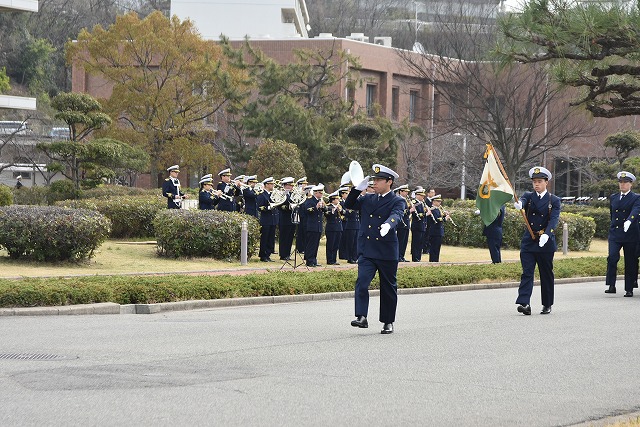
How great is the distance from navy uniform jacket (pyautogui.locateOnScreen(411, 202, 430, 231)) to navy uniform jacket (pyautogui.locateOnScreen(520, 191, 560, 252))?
11794 millimetres

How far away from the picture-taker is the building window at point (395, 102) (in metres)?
60.5

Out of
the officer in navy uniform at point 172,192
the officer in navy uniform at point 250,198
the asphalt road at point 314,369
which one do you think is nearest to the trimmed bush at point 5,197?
the officer in navy uniform at point 172,192

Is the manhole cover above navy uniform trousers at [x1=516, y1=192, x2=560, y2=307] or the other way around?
the other way around

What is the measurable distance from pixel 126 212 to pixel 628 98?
1250cm

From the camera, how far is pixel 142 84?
144 feet

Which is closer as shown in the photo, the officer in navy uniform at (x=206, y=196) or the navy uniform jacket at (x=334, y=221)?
the navy uniform jacket at (x=334, y=221)

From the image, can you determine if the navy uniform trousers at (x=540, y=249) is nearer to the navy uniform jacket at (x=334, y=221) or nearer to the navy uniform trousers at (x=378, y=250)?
the navy uniform trousers at (x=378, y=250)

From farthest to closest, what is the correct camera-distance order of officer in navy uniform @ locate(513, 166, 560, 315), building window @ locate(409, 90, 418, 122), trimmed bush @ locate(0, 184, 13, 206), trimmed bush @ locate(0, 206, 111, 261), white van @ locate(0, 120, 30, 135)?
building window @ locate(409, 90, 418, 122) < white van @ locate(0, 120, 30, 135) < trimmed bush @ locate(0, 184, 13, 206) < trimmed bush @ locate(0, 206, 111, 261) < officer in navy uniform @ locate(513, 166, 560, 315)

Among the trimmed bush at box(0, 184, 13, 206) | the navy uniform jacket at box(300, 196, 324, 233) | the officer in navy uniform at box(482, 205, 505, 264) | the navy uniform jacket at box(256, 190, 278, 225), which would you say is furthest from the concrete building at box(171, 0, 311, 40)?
the navy uniform jacket at box(300, 196, 324, 233)

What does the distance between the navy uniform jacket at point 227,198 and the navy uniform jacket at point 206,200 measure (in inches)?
8.9

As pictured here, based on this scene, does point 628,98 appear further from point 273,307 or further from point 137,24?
point 137,24

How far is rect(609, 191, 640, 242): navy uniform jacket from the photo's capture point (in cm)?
1881

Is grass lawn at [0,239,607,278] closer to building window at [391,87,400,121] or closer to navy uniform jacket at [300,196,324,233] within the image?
navy uniform jacket at [300,196,324,233]

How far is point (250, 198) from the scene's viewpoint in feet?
82.1
